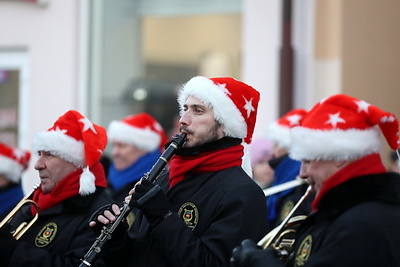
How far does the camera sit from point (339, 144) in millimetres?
3211

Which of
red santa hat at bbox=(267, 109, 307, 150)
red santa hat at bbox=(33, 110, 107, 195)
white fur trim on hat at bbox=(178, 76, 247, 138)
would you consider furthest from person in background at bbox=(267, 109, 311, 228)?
white fur trim on hat at bbox=(178, 76, 247, 138)

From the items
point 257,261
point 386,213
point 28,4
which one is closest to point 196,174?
point 257,261

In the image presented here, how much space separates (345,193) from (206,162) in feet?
2.92

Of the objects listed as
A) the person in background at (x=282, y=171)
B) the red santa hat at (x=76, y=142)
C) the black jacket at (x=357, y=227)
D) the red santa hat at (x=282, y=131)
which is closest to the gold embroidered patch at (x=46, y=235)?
the red santa hat at (x=76, y=142)

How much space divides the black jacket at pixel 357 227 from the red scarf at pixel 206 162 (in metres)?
0.72

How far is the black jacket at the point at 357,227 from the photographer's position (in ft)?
9.92

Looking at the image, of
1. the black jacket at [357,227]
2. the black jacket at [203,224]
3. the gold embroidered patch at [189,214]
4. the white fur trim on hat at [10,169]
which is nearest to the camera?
the black jacket at [357,227]

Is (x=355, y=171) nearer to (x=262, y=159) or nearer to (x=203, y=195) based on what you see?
(x=203, y=195)

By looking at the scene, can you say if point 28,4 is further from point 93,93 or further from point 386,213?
point 386,213

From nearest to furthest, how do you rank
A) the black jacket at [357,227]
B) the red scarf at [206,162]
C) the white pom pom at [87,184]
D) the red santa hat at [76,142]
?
1. the black jacket at [357,227]
2. the red scarf at [206,162]
3. the white pom pom at [87,184]
4. the red santa hat at [76,142]

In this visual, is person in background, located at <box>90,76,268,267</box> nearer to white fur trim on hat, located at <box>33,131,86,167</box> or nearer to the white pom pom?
the white pom pom

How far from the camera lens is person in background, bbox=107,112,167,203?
273 inches

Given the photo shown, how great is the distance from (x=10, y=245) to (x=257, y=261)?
1562 millimetres

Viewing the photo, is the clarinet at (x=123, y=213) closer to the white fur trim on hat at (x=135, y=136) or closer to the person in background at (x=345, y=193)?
the person in background at (x=345, y=193)
